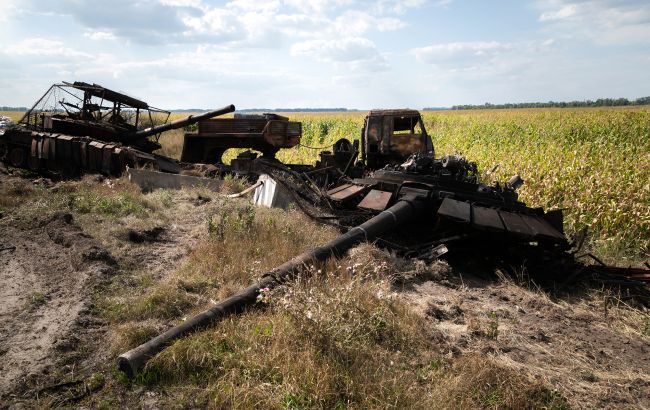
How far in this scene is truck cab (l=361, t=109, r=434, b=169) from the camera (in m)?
12.0

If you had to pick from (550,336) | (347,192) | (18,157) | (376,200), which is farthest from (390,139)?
(18,157)

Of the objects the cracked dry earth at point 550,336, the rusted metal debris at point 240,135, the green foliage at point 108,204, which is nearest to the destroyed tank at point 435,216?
the cracked dry earth at point 550,336

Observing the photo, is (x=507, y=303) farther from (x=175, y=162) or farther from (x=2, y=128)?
(x=2, y=128)

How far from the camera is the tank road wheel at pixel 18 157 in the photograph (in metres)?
14.4

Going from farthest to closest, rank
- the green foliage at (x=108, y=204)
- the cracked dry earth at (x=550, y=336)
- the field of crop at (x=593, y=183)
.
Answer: the field of crop at (x=593, y=183) < the green foliage at (x=108, y=204) < the cracked dry earth at (x=550, y=336)

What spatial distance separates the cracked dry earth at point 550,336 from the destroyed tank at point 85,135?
8693 mm

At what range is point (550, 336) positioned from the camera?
16.2 ft

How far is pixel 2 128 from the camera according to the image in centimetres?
1494

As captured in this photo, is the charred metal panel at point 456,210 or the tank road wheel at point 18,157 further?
the tank road wheel at point 18,157

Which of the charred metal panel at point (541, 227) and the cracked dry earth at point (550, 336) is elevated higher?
the charred metal panel at point (541, 227)

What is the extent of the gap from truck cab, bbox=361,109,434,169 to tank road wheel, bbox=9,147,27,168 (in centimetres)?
994

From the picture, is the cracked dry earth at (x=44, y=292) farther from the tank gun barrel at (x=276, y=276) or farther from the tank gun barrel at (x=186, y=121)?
the tank gun barrel at (x=186, y=121)

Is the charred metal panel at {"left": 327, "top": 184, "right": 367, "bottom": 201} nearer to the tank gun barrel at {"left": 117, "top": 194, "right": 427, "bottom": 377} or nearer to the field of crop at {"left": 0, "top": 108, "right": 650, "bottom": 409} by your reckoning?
the field of crop at {"left": 0, "top": 108, "right": 650, "bottom": 409}

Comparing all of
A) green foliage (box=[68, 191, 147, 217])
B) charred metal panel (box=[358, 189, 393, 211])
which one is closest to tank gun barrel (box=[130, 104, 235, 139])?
green foliage (box=[68, 191, 147, 217])
